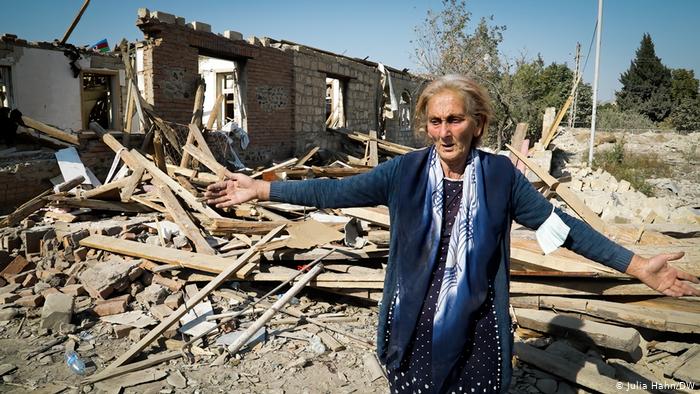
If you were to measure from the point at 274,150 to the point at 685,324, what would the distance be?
30.2 feet

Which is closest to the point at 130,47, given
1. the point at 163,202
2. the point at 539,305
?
the point at 163,202

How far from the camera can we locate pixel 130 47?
8836 millimetres

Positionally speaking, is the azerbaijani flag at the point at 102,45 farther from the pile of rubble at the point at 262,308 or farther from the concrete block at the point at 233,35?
the pile of rubble at the point at 262,308

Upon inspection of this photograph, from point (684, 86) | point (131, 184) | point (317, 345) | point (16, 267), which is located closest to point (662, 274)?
point (317, 345)

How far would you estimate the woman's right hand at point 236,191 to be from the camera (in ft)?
6.18

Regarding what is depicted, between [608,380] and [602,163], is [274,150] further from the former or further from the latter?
[602,163]

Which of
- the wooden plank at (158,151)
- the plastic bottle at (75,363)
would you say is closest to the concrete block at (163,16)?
the wooden plank at (158,151)

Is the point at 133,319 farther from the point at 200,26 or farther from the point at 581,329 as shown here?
the point at 200,26

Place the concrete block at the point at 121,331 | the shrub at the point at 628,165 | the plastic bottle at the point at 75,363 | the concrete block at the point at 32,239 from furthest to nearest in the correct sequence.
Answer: the shrub at the point at 628,165 → the concrete block at the point at 32,239 → the concrete block at the point at 121,331 → the plastic bottle at the point at 75,363

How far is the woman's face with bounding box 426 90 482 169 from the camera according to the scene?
171 cm

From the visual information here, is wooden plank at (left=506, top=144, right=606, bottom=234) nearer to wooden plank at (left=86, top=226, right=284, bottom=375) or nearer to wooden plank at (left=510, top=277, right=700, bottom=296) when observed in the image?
wooden plank at (left=510, top=277, right=700, bottom=296)

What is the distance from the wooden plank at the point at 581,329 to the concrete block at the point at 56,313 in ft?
12.6

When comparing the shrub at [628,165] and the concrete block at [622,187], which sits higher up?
the shrub at [628,165]

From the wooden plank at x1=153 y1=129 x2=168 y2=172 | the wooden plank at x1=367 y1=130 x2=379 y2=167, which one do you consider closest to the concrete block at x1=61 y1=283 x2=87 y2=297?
the wooden plank at x1=153 y1=129 x2=168 y2=172
